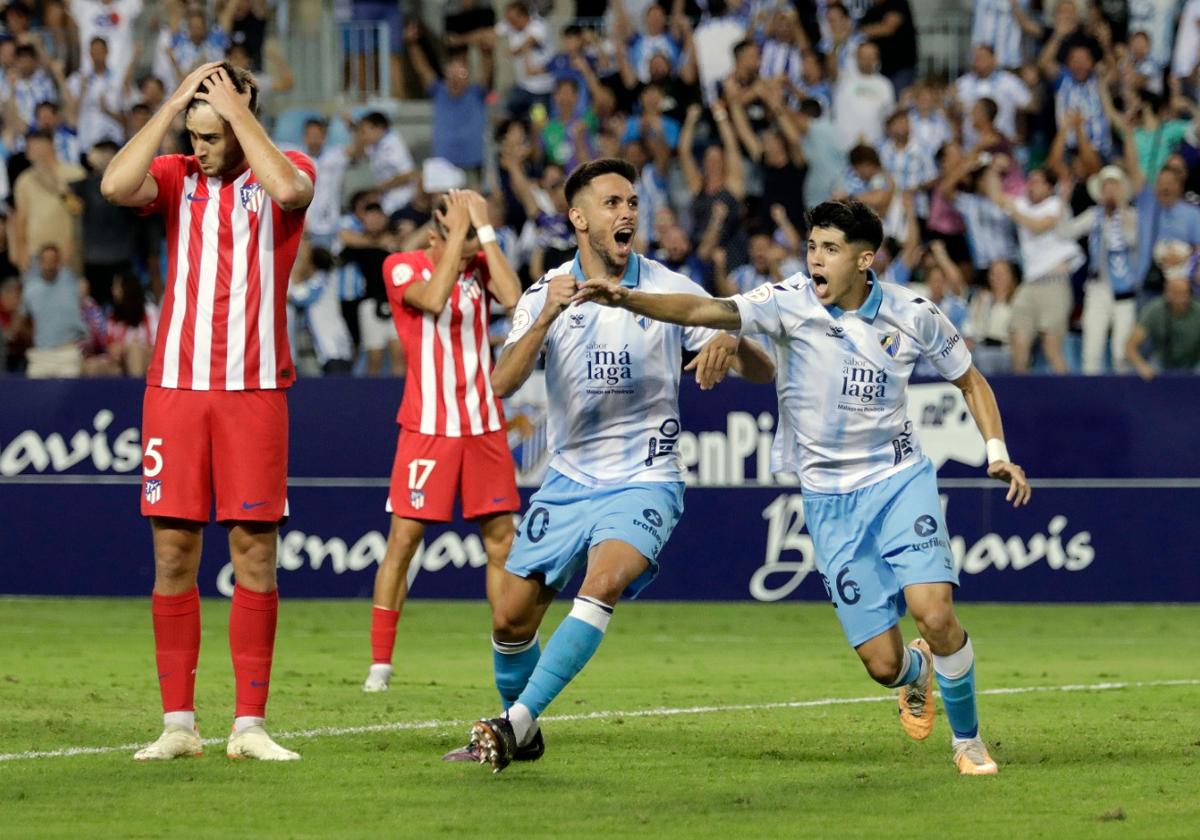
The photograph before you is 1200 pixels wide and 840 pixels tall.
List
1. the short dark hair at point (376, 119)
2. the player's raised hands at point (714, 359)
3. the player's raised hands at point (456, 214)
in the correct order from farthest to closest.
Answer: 1. the short dark hair at point (376, 119)
2. the player's raised hands at point (456, 214)
3. the player's raised hands at point (714, 359)

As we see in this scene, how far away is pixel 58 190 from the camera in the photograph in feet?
62.2

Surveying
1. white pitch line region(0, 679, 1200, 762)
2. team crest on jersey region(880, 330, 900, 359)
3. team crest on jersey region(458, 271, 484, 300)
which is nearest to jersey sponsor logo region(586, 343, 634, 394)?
team crest on jersey region(880, 330, 900, 359)

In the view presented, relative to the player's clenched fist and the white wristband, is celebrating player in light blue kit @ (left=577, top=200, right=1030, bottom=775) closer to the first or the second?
the white wristband

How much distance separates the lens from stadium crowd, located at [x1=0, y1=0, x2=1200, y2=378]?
17.2 metres

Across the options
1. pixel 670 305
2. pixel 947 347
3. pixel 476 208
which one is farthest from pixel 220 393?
pixel 476 208

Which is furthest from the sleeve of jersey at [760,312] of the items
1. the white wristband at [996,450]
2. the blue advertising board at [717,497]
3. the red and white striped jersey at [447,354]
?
the blue advertising board at [717,497]

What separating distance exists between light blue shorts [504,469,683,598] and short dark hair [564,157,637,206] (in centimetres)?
113

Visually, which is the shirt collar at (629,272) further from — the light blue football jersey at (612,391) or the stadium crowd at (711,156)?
the stadium crowd at (711,156)

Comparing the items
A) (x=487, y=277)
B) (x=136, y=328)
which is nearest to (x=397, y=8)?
(x=136, y=328)

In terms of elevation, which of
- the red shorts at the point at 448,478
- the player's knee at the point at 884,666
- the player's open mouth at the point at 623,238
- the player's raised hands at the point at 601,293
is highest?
the player's open mouth at the point at 623,238

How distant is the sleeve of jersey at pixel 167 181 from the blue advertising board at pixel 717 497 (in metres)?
8.09

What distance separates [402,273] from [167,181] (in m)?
3.65

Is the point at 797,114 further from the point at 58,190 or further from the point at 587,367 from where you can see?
the point at 587,367

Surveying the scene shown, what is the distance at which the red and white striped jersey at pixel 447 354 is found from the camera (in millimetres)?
11258
